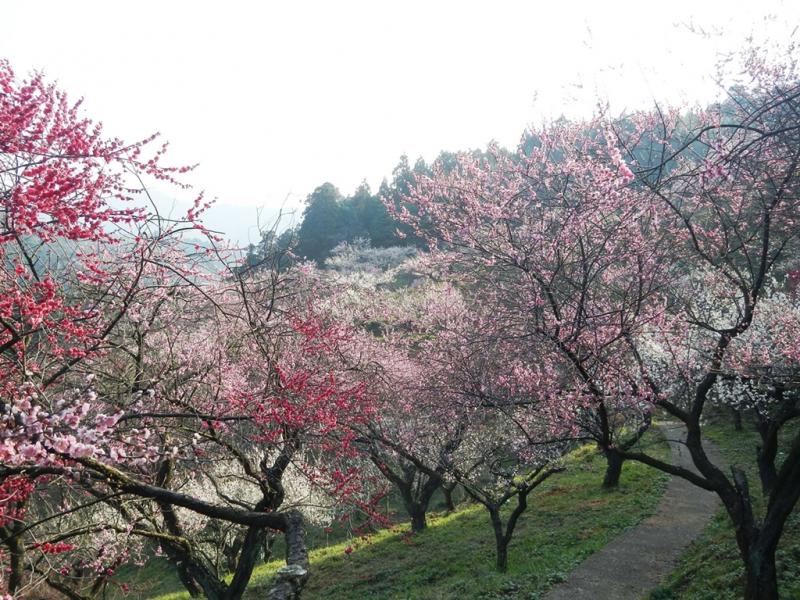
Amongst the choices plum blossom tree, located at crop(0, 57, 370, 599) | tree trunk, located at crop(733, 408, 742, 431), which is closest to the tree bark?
plum blossom tree, located at crop(0, 57, 370, 599)

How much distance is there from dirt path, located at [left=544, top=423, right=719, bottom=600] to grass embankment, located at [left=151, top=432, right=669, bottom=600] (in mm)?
303

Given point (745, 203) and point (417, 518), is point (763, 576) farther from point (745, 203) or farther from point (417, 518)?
point (417, 518)

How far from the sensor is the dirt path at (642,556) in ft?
32.5

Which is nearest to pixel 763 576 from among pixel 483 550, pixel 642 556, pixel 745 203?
pixel 745 203

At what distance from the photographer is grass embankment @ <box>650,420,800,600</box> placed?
283 inches

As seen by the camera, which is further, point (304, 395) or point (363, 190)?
point (363, 190)

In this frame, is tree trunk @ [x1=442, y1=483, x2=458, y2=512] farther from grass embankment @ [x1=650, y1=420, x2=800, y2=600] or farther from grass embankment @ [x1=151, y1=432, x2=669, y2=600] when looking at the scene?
grass embankment @ [x1=650, y1=420, x2=800, y2=600]

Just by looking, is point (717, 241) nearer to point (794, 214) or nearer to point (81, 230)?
point (794, 214)

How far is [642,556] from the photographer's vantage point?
11.4m

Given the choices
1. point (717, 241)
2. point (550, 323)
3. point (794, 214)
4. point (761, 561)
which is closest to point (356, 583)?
point (550, 323)

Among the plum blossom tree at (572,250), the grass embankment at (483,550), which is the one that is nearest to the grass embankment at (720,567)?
the grass embankment at (483,550)

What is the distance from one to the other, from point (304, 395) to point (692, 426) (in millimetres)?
5245

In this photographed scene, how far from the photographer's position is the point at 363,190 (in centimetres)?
6250

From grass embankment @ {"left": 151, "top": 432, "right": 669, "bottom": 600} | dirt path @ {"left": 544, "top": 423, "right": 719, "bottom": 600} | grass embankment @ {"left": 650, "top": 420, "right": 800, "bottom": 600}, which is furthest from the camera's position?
grass embankment @ {"left": 151, "top": 432, "right": 669, "bottom": 600}
